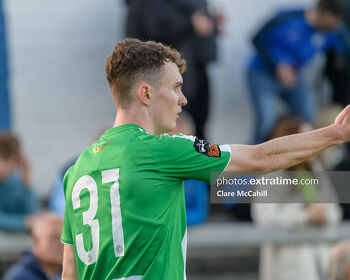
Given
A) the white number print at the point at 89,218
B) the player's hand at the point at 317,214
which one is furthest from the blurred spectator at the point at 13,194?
the white number print at the point at 89,218

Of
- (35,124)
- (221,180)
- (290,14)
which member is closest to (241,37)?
(290,14)

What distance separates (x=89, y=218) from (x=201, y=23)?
3.72 metres

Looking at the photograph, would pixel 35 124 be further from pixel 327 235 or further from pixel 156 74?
pixel 156 74

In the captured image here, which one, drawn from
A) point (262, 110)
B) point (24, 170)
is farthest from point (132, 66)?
point (262, 110)

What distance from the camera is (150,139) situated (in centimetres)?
317

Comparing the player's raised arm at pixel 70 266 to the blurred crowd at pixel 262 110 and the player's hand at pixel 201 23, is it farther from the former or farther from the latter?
the player's hand at pixel 201 23

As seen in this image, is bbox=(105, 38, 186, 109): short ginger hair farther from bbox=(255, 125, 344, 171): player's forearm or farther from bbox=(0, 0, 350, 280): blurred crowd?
bbox=(0, 0, 350, 280): blurred crowd

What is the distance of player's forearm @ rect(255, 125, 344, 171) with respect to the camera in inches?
122

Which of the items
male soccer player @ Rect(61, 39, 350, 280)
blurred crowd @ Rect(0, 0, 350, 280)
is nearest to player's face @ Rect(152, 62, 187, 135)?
male soccer player @ Rect(61, 39, 350, 280)

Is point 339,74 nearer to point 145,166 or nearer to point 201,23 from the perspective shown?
point 201,23

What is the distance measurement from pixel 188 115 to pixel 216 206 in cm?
83

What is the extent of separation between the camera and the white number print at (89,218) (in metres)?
3.22

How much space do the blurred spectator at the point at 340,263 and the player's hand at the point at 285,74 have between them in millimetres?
1926

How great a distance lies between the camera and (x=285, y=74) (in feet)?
23.2
